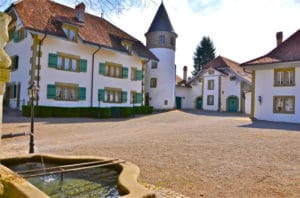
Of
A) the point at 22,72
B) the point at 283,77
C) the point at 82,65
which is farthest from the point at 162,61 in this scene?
the point at 22,72

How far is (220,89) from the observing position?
36594mm

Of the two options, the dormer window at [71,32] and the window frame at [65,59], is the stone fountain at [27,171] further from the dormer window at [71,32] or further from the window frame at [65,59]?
the dormer window at [71,32]

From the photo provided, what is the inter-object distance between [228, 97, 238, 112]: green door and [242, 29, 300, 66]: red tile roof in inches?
538

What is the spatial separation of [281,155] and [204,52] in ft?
164

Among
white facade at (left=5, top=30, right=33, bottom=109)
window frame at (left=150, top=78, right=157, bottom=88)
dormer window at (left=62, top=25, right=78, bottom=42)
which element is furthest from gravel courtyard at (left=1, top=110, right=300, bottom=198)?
window frame at (left=150, top=78, right=157, bottom=88)

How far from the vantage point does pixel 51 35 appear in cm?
2078

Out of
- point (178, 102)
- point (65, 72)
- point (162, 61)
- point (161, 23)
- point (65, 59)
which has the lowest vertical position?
point (178, 102)

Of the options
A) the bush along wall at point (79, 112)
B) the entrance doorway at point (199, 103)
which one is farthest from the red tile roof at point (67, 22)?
the entrance doorway at point (199, 103)

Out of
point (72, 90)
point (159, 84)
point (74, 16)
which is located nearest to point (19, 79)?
point (72, 90)

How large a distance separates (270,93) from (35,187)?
66.6ft

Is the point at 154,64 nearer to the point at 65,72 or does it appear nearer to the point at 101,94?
the point at 101,94

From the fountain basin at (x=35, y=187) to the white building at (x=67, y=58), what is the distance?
46.4 feet

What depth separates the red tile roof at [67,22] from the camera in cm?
2053

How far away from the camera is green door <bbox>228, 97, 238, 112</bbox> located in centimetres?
3588
